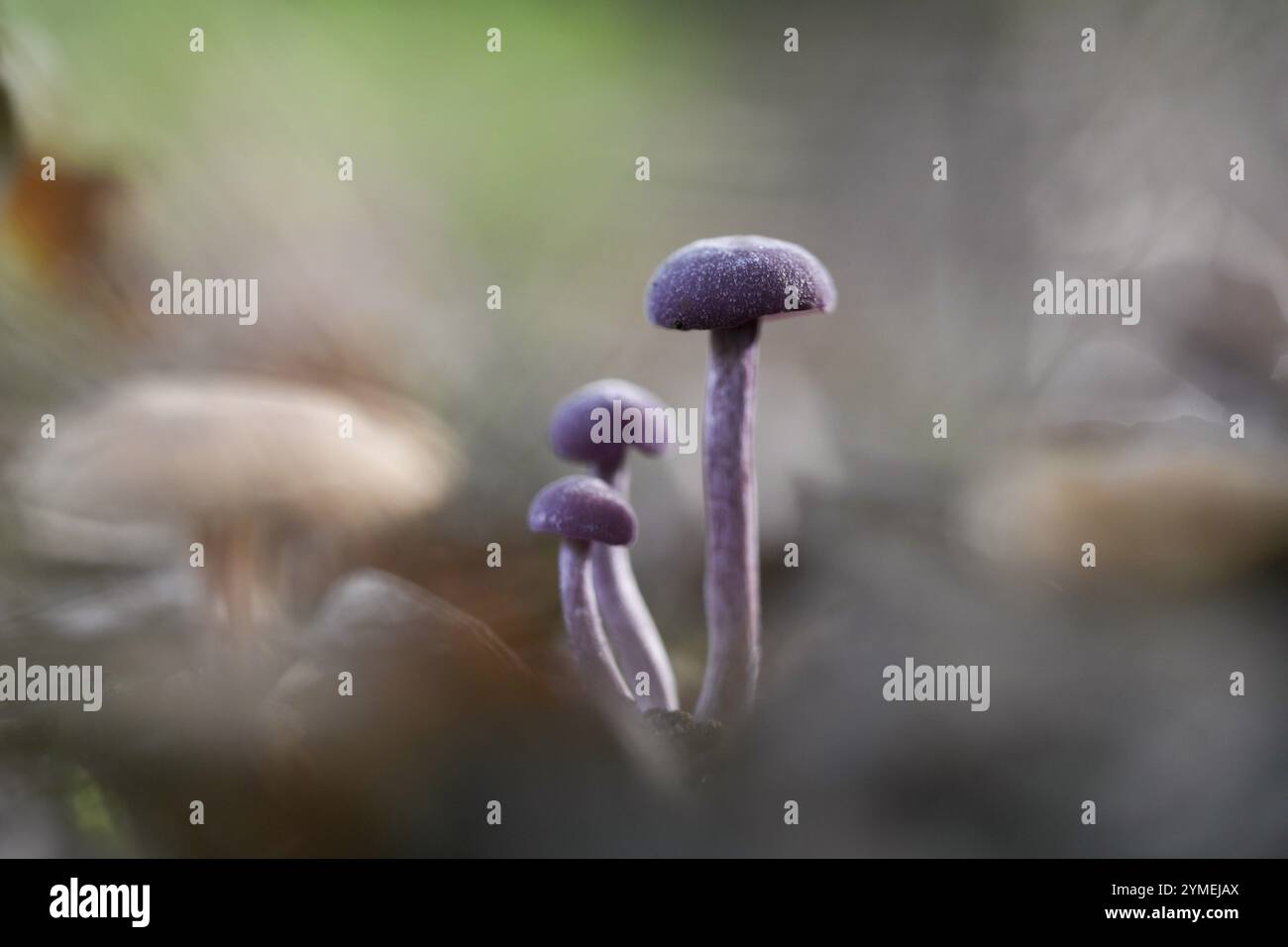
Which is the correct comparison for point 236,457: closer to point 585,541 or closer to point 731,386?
point 585,541

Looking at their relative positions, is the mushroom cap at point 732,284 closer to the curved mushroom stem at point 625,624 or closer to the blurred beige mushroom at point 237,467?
the curved mushroom stem at point 625,624

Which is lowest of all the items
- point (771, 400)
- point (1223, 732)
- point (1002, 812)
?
point (1002, 812)

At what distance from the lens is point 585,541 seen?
1170 mm

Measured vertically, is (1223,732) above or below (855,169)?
below

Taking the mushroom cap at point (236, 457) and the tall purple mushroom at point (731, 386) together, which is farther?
the mushroom cap at point (236, 457)

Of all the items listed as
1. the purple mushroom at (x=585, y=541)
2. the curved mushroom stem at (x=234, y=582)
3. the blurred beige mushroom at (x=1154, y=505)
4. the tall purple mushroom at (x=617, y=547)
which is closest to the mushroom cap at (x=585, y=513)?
the purple mushroom at (x=585, y=541)

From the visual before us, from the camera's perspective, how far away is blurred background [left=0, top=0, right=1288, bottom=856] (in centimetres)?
124

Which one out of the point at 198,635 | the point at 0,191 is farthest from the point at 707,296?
the point at 0,191

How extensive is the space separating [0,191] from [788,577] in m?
1.48

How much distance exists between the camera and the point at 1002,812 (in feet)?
4.15

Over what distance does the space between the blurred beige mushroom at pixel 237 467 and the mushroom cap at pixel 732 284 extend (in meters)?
0.50

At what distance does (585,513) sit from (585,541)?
4.9 inches

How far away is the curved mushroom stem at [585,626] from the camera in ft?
3.84

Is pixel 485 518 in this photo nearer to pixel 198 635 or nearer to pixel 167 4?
pixel 198 635
